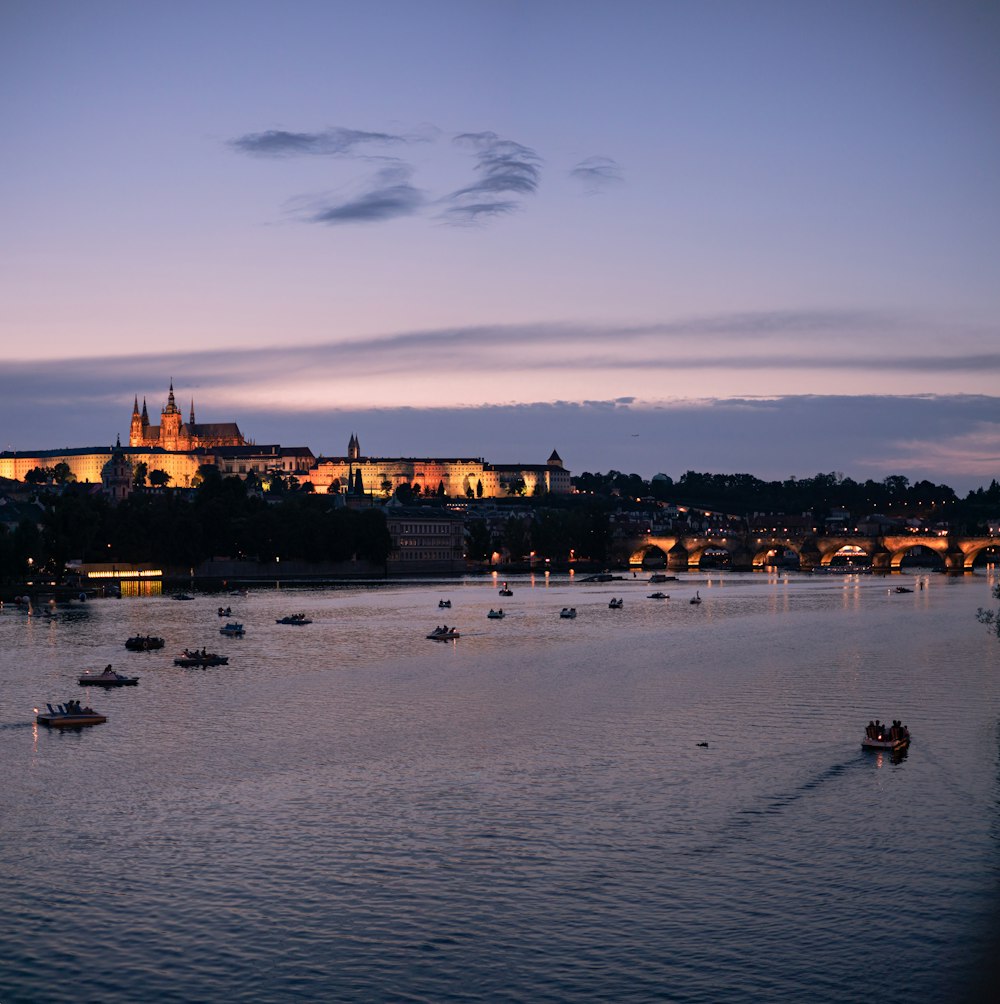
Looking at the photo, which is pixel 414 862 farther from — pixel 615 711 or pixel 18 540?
pixel 18 540

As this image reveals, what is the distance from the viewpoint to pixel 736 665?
60.8 metres

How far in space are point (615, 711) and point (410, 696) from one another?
795cm

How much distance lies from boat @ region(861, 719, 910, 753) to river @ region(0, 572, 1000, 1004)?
640 millimetres

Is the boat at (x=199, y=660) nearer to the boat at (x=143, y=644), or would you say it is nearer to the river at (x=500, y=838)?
the river at (x=500, y=838)

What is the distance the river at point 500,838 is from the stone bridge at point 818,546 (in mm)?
118817

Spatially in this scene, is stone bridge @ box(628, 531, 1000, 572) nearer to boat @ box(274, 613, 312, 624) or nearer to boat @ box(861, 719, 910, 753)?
boat @ box(274, 613, 312, 624)

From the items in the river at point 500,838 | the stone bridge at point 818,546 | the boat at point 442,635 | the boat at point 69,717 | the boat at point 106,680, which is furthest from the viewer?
the stone bridge at point 818,546

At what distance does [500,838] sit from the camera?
27359mm

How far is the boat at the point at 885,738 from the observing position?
36188 millimetres

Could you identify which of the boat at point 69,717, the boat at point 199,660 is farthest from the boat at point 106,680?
the boat at point 69,717

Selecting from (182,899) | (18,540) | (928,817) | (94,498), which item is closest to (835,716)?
(928,817)

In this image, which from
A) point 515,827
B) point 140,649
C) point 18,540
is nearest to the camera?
point 515,827

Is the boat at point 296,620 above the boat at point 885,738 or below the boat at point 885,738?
below

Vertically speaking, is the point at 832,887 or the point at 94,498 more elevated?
the point at 94,498
